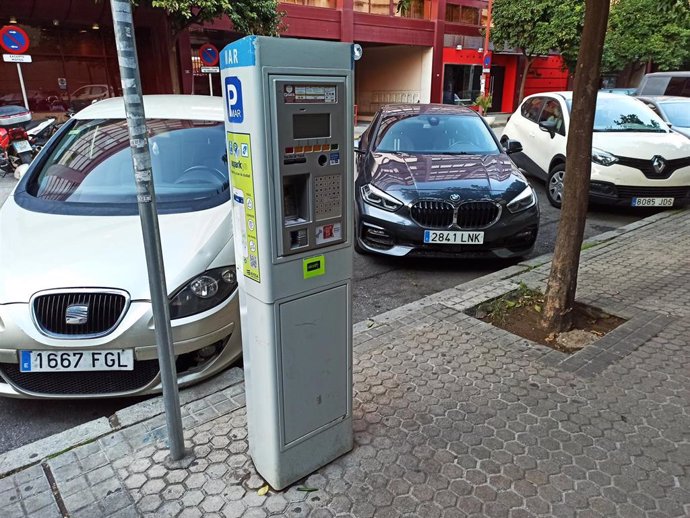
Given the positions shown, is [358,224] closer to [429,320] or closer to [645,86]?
[429,320]

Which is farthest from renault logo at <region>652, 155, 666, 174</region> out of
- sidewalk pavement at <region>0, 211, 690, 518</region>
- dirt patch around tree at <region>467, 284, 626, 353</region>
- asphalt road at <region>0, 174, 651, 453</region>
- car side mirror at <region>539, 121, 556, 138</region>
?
sidewalk pavement at <region>0, 211, 690, 518</region>

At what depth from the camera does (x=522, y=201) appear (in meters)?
5.14

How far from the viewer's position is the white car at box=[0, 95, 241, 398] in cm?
274

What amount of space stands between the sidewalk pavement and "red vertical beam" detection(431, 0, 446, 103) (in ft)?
78.3

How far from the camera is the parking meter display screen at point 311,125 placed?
6.42 feet

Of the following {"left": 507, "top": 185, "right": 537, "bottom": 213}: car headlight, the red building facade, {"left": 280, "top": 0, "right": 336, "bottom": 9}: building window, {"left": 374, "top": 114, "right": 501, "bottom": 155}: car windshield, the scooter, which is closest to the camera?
{"left": 507, "top": 185, "right": 537, "bottom": 213}: car headlight

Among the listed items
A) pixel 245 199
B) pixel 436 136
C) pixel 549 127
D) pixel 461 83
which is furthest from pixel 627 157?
pixel 461 83

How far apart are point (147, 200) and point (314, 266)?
720mm

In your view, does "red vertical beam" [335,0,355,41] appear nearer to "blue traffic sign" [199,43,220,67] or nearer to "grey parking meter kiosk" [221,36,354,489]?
"blue traffic sign" [199,43,220,67]

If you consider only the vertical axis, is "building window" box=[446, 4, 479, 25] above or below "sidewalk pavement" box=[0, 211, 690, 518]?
above

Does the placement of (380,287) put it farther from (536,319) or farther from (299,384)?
(299,384)

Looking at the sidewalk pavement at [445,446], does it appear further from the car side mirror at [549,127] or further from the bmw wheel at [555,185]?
the car side mirror at [549,127]

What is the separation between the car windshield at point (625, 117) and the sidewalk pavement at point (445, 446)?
4.93m

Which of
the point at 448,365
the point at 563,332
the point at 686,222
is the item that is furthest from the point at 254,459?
the point at 686,222
